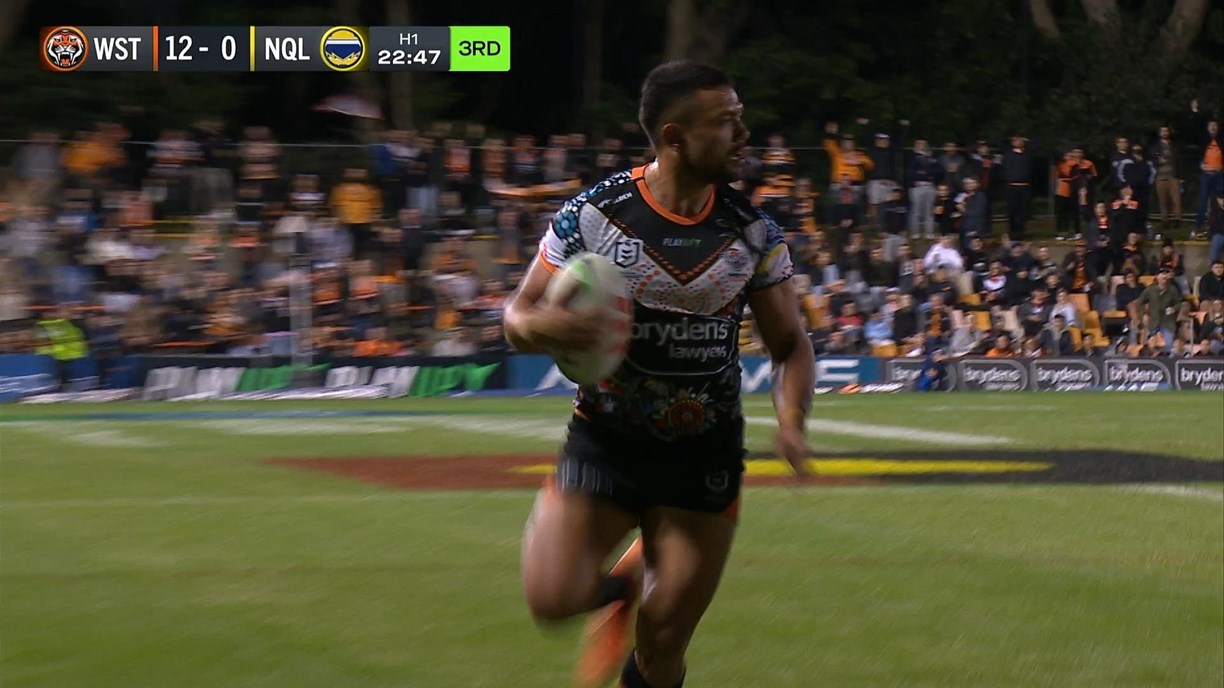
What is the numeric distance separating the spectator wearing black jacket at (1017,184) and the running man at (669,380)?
25623 mm

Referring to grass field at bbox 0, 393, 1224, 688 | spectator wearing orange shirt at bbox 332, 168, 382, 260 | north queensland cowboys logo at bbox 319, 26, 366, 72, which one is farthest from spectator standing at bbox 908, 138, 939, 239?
grass field at bbox 0, 393, 1224, 688

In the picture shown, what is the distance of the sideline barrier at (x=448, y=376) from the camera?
2459cm

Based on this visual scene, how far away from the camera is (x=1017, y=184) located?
30703mm

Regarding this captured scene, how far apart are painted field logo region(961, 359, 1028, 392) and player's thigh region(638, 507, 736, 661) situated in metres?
22.5

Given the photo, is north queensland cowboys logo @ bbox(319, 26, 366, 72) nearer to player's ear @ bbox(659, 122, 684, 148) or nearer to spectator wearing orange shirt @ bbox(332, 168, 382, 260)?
spectator wearing orange shirt @ bbox(332, 168, 382, 260)

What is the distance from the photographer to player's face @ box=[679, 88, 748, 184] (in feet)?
18.0

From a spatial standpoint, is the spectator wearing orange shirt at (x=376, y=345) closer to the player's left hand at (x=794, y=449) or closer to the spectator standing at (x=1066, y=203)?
the spectator standing at (x=1066, y=203)

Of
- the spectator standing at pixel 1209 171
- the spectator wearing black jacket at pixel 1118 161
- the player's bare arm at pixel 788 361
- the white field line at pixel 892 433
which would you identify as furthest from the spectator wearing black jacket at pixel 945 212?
the player's bare arm at pixel 788 361

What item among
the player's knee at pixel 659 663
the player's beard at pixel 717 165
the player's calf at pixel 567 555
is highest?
the player's beard at pixel 717 165

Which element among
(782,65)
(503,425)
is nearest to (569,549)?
(503,425)

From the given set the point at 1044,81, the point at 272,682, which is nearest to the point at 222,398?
the point at 272,682

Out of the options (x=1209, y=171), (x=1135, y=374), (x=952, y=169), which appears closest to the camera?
(x=1135, y=374)

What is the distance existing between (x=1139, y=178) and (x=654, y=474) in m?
26.6

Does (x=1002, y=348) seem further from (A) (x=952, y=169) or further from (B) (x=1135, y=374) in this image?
(A) (x=952, y=169)
